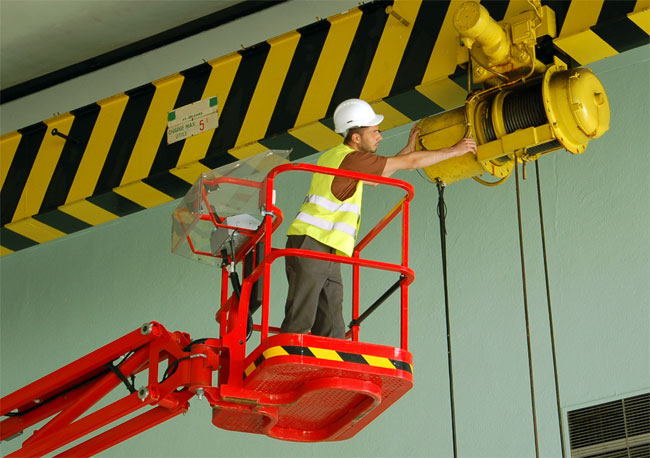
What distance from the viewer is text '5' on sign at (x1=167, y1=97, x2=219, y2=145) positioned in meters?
7.36

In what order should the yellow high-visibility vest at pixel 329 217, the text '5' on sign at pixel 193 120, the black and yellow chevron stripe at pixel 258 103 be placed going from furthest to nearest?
the text '5' on sign at pixel 193 120 → the black and yellow chevron stripe at pixel 258 103 → the yellow high-visibility vest at pixel 329 217

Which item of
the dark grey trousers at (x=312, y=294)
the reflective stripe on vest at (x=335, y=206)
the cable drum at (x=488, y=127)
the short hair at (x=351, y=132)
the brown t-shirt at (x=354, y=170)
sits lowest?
the dark grey trousers at (x=312, y=294)

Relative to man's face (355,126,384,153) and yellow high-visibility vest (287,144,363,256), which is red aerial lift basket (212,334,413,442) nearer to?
yellow high-visibility vest (287,144,363,256)

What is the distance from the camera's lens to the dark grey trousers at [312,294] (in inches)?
218

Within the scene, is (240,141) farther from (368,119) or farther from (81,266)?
(81,266)

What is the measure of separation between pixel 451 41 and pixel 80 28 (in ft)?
11.6

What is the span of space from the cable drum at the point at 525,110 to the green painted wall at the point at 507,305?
1.68 metres

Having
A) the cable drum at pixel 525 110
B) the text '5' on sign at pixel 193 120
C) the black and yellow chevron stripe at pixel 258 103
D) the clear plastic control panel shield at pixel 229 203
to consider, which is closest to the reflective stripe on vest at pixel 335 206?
the clear plastic control panel shield at pixel 229 203

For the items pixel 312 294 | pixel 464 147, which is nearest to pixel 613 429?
pixel 464 147

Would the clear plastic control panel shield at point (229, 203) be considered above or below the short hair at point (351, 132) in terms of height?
below

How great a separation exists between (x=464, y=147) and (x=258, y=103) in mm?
1757

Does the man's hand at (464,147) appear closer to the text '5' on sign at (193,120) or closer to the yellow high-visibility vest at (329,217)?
the yellow high-visibility vest at (329,217)

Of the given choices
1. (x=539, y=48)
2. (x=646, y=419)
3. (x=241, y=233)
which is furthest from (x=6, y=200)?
(x=646, y=419)

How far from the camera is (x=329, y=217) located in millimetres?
5727
